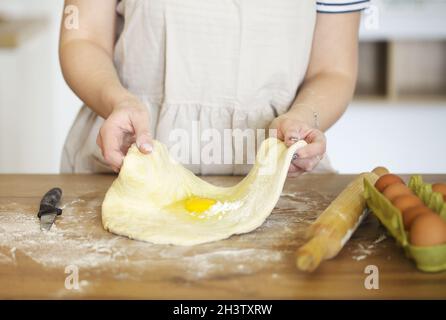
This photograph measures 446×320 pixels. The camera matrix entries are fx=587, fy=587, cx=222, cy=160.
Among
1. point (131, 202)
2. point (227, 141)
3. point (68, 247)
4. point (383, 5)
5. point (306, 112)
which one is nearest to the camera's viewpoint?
point (68, 247)

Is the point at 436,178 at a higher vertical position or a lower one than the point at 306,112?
lower

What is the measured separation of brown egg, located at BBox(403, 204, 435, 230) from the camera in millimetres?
646

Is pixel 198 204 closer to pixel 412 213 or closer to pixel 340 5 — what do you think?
pixel 412 213

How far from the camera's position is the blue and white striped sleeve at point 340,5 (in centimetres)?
109

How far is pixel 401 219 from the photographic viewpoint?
25.7 inches

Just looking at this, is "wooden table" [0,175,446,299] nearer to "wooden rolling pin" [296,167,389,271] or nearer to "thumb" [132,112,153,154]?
"wooden rolling pin" [296,167,389,271]

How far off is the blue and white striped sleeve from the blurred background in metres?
1.55

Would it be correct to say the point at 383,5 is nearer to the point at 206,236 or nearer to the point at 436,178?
the point at 436,178

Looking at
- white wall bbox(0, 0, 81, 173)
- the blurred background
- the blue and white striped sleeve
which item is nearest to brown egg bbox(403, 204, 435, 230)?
the blue and white striped sleeve

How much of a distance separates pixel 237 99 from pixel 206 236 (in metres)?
0.41

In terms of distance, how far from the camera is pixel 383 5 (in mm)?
2619

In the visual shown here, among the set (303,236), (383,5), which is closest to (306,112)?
(303,236)

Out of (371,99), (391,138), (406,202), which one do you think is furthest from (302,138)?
(391,138)

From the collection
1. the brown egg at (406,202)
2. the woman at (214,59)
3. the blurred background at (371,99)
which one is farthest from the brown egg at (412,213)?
the blurred background at (371,99)
